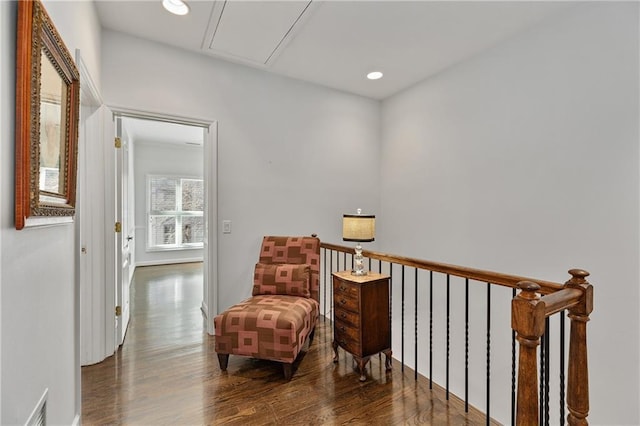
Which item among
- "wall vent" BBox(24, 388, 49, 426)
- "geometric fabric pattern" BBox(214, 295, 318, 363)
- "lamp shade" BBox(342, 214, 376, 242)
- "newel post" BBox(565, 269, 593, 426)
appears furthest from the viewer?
"lamp shade" BBox(342, 214, 376, 242)

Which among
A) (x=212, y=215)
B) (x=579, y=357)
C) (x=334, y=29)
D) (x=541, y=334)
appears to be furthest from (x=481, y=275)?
(x=212, y=215)

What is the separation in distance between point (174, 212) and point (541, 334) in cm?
729

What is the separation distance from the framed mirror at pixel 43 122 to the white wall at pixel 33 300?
3 cm

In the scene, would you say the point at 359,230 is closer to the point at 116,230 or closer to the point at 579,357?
the point at 579,357

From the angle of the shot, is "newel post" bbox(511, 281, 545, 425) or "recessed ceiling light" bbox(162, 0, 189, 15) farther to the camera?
"recessed ceiling light" bbox(162, 0, 189, 15)

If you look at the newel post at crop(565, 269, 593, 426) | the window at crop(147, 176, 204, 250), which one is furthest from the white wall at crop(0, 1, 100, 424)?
the window at crop(147, 176, 204, 250)

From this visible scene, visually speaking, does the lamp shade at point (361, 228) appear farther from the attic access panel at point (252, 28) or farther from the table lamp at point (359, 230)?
the attic access panel at point (252, 28)

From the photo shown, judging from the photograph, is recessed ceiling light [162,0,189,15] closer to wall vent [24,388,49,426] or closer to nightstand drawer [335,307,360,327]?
wall vent [24,388,49,426]

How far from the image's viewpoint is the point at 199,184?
7387 mm

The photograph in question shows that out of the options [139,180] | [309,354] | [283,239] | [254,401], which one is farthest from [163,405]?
[139,180]

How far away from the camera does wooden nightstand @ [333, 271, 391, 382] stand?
7.45ft

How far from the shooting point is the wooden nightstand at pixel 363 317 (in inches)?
89.4

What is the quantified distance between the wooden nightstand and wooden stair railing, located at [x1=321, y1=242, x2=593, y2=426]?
65 centimetres

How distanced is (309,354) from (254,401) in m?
0.73
